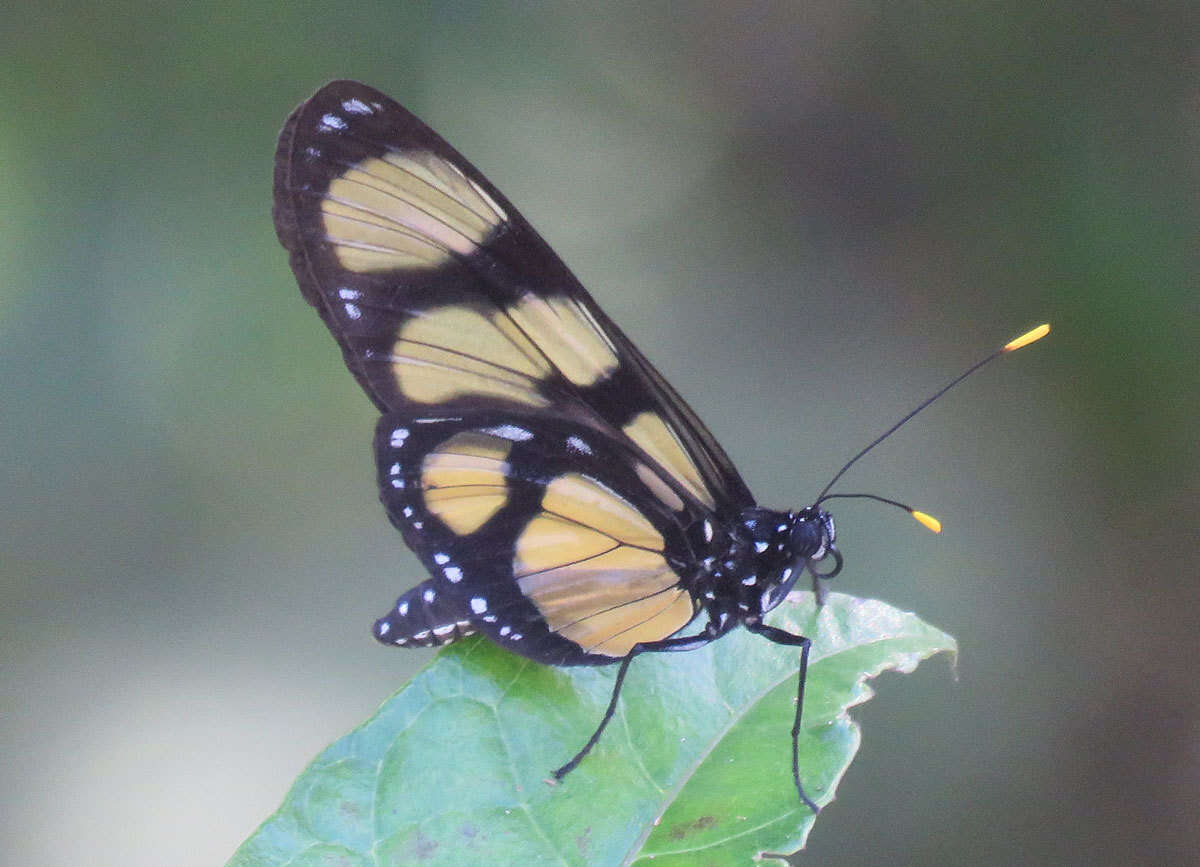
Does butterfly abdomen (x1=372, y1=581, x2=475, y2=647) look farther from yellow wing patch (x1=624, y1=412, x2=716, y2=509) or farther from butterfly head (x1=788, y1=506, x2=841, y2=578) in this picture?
butterfly head (x1=788, y1=506, x2=841, y2=578)

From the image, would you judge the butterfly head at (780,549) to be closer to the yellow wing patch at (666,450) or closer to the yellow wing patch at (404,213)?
the yellow wing patch at (666,450)

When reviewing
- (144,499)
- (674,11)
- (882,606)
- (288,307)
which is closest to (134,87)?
(288,307)

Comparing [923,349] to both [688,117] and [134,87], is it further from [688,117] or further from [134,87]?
[134,87]

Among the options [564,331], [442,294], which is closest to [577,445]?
[564,331]

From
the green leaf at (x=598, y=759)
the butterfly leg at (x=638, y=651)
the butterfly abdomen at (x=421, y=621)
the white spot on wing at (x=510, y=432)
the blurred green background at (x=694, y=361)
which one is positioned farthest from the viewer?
the blurred green background at (x=694, y=361)

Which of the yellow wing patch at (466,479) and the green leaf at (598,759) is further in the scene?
the yellow wing patch at (466,479)

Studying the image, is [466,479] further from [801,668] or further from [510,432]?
[801,668]

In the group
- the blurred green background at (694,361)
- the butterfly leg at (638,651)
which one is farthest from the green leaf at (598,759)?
the blurred green background at (694,361)

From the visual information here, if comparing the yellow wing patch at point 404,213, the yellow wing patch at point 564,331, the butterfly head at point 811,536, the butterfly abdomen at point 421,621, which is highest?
the yellow wing patch at point 404,213
